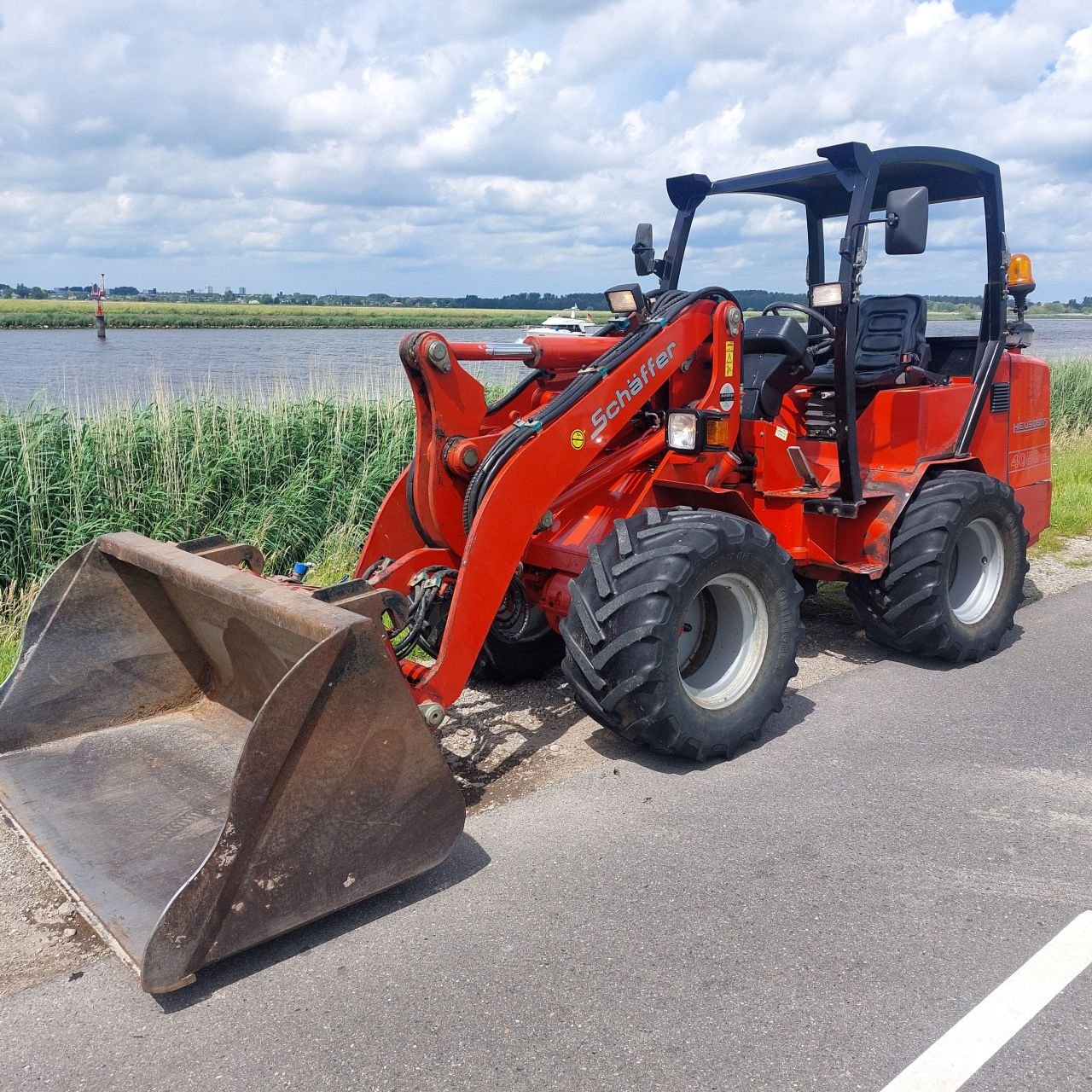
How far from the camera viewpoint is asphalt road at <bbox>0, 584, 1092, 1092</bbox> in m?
2.65

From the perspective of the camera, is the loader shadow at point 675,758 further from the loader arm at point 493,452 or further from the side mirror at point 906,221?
the side mirror at point 906,221

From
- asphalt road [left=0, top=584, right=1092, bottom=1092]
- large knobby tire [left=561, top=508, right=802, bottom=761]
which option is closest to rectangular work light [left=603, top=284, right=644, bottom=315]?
large knobby tire [left=561, top=508, right=802, bottom=761]

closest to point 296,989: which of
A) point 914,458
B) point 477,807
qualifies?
point 477,807

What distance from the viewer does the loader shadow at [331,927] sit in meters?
2.97

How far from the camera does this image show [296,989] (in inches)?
116

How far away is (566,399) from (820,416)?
82.9 inches

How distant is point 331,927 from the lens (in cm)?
327

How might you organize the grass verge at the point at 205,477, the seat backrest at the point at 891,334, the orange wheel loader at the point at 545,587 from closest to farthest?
the orange wheel loader at the point at 545,587 < the seat backrest at the point at 891,334 < the grass verge at the point at 205,477

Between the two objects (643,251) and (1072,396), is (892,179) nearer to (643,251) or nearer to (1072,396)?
(643,251)

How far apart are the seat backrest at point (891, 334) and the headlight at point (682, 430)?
5.80 ft

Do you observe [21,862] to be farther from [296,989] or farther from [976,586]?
[976,586]

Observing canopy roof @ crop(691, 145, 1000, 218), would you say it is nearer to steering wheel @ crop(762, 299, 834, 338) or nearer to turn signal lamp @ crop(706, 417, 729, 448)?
steering wheel @ crop(762, 299, 834, 338)

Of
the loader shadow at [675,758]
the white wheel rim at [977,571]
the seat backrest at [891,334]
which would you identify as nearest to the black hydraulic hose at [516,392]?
the loader shadow at [675,758]

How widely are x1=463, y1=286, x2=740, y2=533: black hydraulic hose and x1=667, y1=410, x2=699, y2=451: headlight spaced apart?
378 mm
